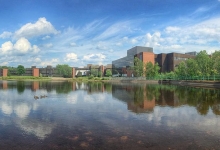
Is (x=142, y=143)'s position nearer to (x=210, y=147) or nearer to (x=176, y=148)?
(x=176, y=148)

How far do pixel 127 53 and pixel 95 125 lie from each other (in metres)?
139

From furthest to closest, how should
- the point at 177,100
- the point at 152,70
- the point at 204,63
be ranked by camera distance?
1. the point at 152,70
2. the point at 204,63
3. the point at 177,100

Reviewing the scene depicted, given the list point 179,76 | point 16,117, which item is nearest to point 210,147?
point 16,117

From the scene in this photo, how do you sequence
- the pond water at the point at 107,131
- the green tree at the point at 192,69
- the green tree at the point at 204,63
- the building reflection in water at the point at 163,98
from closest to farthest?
the pond water at the point at 107,131 → the building reflection in water at the point at 163,98 → the green tree at the point at 204,63 → the green tree at the point at 192,69

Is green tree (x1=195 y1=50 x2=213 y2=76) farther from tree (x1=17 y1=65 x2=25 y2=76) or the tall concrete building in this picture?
tree (x1=17 y1=65 x2=25 y2=76)

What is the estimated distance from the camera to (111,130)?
11.1 meters

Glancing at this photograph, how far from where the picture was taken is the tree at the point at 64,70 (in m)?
142

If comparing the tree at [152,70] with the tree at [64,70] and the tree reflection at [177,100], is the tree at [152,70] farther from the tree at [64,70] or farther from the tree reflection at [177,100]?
the tree at [64,70]

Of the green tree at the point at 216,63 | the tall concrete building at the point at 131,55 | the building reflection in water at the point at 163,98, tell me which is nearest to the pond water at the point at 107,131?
the building reflection in water at the point at 163,98

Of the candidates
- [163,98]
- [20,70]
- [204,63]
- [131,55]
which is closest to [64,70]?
[20,70]

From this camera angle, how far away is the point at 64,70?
468 ft

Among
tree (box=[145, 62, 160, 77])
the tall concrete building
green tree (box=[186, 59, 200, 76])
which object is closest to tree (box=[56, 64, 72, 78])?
the tall concrete building

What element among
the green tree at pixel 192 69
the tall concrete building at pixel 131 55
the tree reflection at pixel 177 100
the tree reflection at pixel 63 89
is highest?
the tall concrete building at pixel 131 55

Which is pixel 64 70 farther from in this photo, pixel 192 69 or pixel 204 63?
pixel 204 63
